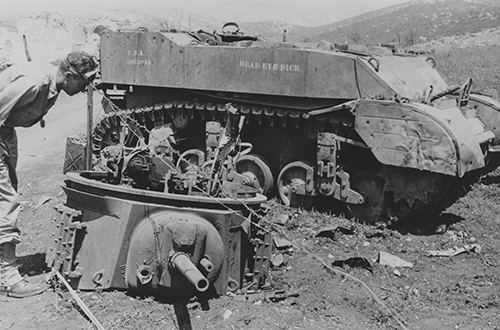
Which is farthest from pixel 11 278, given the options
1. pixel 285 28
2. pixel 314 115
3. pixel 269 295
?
pixel 285 28

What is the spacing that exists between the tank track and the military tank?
17mm

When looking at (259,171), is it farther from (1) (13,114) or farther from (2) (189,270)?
(2) (189,270)

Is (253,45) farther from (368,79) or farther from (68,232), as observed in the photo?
(68,232)

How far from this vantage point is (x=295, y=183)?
29.7ft

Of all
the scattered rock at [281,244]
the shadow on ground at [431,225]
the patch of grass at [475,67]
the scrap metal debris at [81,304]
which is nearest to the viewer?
the scrap metal debris at [81,304]

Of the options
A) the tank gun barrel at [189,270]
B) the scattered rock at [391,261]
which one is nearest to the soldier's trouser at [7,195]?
the tank gun barrel at [189,270]

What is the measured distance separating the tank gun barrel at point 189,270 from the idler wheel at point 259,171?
399 centimetres

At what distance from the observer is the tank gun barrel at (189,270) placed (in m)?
4.86

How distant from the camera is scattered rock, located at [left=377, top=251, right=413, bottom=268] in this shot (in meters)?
6.96

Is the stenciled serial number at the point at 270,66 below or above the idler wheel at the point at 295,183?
above

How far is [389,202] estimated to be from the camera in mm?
8453

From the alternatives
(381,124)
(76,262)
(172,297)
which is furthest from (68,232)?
(381,124)

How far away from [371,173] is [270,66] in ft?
6.34

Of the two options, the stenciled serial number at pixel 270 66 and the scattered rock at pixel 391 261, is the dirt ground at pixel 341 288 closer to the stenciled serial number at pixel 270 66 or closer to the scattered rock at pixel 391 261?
the scattered rock at pixel 391 261
